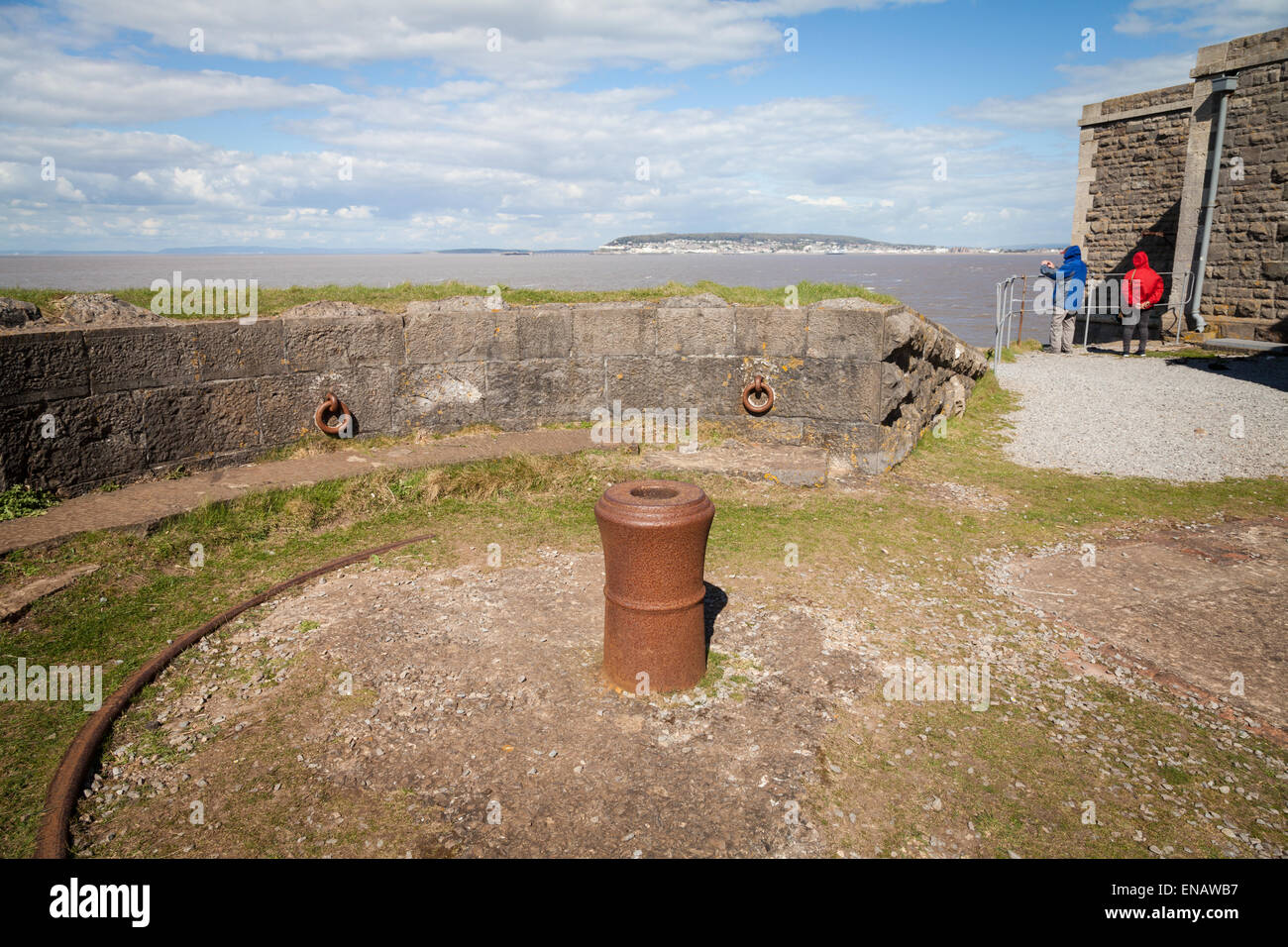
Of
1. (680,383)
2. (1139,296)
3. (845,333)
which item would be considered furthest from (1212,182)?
(680,383)

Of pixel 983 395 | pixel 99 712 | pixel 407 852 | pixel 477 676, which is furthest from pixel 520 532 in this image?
pixel 983 395

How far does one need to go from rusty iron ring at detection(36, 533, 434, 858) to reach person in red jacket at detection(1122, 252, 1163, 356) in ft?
62.1

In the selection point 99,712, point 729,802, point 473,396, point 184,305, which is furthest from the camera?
point 473,396

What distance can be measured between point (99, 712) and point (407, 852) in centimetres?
217

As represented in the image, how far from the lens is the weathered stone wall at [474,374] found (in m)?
7.23

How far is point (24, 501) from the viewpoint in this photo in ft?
21.5

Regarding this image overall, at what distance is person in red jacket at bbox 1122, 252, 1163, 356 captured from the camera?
704 inches

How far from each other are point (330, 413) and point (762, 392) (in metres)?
5.04

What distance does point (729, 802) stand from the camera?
3.71 m

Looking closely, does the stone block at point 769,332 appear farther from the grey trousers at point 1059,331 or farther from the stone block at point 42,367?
the grey trousers at point 1059,331

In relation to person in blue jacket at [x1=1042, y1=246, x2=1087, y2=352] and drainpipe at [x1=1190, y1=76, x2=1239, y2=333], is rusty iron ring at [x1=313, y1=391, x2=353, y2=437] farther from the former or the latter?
drainpipe at [x1=1190, y1=76, x2=1239, y2=333]

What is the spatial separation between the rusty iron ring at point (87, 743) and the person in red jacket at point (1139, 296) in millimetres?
18916

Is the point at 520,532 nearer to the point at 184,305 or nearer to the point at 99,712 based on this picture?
the point at 99,712

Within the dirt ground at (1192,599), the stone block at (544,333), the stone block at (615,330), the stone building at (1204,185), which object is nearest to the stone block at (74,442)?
the stone block at (544,333)
